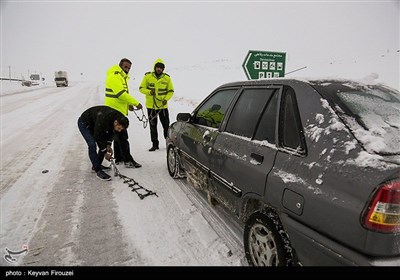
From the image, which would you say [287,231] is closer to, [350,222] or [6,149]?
[350,222]

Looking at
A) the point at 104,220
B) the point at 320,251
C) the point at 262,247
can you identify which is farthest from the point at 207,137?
the point at 320,251

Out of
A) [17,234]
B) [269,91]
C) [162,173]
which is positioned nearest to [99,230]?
[17,234]

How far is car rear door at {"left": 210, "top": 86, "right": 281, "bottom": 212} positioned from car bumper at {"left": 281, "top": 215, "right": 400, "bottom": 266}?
41 cm

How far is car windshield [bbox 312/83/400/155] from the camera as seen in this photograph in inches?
67.2

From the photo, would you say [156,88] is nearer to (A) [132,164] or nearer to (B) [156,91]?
(B) [156,91]

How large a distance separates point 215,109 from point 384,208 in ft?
7.91

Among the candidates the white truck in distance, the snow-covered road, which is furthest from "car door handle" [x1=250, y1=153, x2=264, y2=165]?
the white truck in distance

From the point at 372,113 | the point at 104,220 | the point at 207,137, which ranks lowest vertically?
the point at 104,220

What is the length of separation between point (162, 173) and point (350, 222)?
3.85 m

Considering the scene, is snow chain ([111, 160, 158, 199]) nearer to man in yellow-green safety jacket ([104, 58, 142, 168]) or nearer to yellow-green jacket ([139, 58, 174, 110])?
man in yellow-green safety jacket ([104, 58, 142, 168])

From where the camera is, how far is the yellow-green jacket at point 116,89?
4.82 metres

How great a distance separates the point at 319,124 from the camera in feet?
6.23

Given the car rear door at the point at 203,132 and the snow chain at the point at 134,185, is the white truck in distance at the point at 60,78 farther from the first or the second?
the car rear door at the point at 203,132

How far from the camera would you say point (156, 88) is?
6375mm
